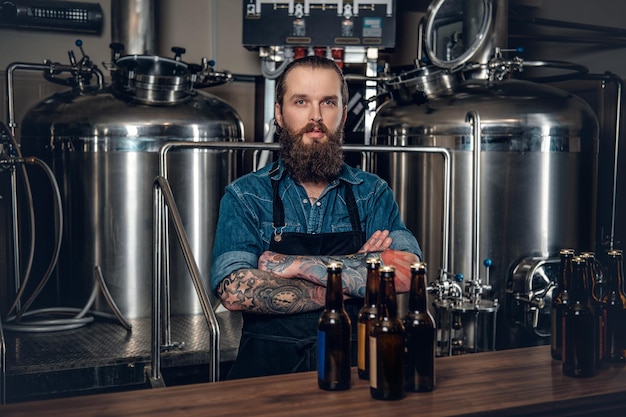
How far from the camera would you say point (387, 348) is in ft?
4.66

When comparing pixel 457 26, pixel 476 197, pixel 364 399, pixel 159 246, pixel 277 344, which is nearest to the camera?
pixel 364 399

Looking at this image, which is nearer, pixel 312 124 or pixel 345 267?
pixel 345 267

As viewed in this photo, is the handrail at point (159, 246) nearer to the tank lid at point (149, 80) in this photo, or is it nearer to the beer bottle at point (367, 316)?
the beer bottle at point (367, 316)

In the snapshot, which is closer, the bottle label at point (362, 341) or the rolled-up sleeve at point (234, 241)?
the bottle label at point (362, 341)

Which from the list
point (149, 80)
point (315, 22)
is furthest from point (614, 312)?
point (315, 22)

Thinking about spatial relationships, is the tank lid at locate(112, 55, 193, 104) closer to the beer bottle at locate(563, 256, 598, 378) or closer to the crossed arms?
the crossed arms

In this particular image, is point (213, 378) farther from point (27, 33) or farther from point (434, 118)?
point (27, 33)

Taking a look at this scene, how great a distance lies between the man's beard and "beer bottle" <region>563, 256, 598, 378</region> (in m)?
0.93

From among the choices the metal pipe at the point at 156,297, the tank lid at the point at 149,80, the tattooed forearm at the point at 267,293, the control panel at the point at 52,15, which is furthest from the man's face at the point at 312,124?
the control panel at the point at 52,15

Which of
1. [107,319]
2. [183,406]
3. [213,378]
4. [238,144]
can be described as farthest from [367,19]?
[183,406]

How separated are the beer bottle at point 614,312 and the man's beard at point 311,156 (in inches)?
37.1

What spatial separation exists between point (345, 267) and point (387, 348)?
751mm

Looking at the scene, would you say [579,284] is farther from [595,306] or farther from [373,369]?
[373,369]

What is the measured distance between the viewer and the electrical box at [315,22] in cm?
456
